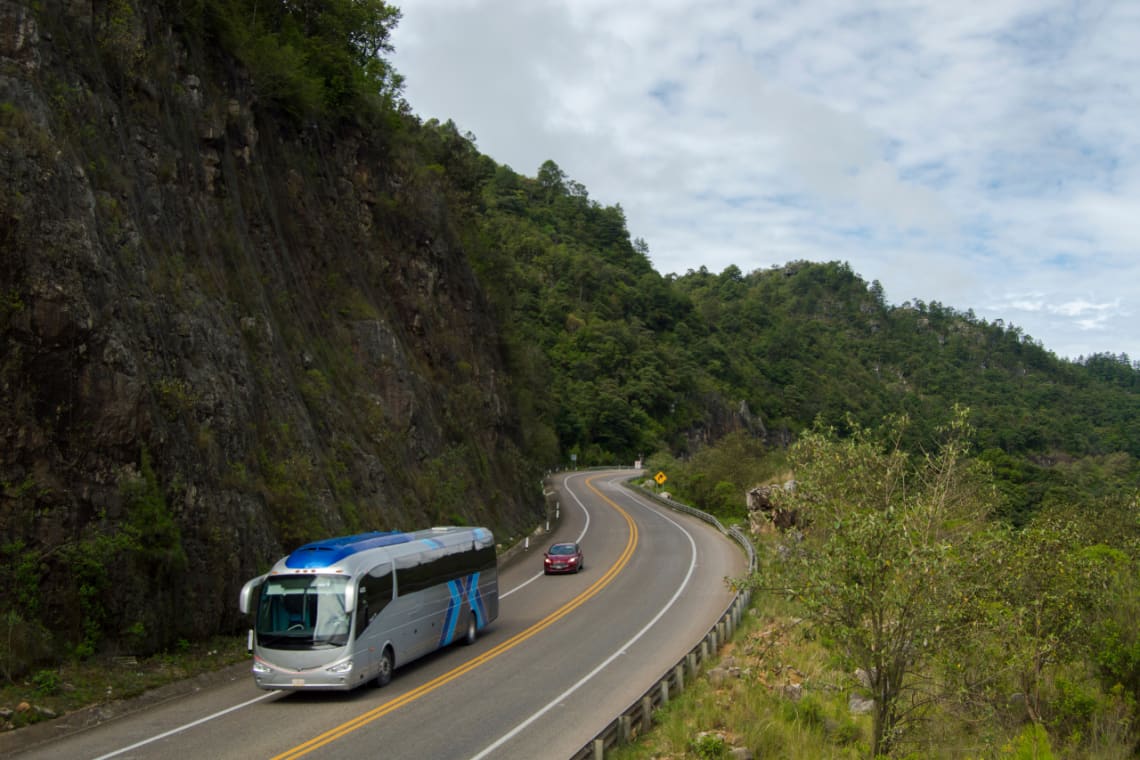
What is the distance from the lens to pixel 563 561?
32312 mm

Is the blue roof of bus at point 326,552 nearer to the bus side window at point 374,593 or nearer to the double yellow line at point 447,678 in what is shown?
the bus side window at point 374,593

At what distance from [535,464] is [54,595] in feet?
142

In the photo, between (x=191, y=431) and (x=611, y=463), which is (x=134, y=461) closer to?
(x=191, y=431)

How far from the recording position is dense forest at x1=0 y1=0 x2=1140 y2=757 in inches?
554

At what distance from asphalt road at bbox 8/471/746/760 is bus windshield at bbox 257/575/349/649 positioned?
1.04 meters

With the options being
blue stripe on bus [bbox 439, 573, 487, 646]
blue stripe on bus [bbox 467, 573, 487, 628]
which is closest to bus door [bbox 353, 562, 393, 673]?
blue stripe on bus [bbox 439, 573, 487, 646]

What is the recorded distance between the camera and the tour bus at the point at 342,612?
14367 millimetres

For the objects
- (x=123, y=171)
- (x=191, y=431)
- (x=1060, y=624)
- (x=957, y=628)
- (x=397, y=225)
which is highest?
(x=397, y=225)

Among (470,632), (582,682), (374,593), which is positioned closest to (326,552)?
(374,593)

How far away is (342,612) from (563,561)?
18.3 m

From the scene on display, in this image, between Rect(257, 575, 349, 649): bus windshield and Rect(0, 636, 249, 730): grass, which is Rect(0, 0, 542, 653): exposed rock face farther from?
Rect(257, 575, 349, 649): bus windshield

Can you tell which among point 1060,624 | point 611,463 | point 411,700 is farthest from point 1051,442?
point 411,700

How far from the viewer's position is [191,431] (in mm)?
18156

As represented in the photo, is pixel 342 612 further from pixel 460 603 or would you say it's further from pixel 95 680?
pixel 460 603
